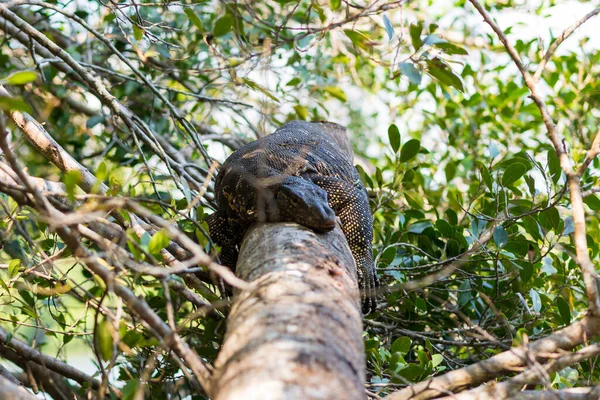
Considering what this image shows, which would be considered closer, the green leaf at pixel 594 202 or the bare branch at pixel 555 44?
the bare branch at pixel 555 44

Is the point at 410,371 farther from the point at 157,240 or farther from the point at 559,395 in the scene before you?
the point at 157,240

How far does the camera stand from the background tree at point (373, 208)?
2459 mm

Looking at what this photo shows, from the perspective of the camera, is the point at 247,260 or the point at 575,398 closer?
the point at 575,398

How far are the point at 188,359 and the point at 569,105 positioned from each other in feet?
20.6

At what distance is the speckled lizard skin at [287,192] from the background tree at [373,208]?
0.83 feet

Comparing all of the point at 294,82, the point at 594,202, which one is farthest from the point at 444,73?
the point at 294,82

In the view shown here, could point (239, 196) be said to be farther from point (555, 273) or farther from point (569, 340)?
point (555, 273)

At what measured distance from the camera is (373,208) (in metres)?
5.41

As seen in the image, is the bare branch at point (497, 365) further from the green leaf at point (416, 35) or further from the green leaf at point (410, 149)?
the green leaf at point (416, 35)

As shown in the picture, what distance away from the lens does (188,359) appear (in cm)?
216

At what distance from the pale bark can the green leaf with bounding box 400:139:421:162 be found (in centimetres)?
226

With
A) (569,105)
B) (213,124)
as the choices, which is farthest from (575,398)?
(213,124)

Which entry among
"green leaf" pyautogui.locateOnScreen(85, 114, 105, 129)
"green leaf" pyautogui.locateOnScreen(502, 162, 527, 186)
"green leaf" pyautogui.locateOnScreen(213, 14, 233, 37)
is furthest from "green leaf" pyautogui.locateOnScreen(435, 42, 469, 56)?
"green leaf" pyautogui.locateOnScreen(85, 114, 105, 129)

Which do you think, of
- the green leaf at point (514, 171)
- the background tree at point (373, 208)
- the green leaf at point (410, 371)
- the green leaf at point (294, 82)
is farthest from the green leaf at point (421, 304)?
the green leaf at point (294, 82)
